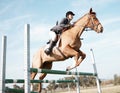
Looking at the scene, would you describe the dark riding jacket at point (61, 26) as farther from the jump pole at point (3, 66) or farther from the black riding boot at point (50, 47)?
the jump pole at point (3, 66)

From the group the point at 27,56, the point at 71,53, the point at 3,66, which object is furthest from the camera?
→ the point at 71,53

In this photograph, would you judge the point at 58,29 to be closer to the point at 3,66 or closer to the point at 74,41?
the point at 74,41

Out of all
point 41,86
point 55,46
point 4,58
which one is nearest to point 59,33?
point 55,46

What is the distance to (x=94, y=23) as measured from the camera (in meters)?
6.45

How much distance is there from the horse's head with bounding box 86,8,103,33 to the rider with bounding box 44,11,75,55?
49 centimetres

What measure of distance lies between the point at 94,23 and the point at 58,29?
1.04 m

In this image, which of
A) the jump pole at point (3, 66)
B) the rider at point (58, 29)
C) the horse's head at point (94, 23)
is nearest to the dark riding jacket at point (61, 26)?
the rider at point (58, 29)

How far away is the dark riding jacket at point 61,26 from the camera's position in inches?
257

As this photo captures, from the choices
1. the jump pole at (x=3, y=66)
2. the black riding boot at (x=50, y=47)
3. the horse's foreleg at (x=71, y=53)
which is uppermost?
the black riding boot at (x=50, y=47)

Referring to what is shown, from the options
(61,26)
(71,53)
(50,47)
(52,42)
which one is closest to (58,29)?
(61,26)

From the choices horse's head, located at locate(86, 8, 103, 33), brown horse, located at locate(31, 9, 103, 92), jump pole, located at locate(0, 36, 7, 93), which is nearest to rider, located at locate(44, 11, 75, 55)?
brown horse, located at locate(31, 9, 103, 92)

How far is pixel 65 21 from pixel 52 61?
1246mm

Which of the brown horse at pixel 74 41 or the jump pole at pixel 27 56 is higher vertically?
the brown horse at pixel 74 41

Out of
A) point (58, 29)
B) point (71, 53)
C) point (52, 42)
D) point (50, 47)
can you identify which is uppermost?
point (58, 29)
